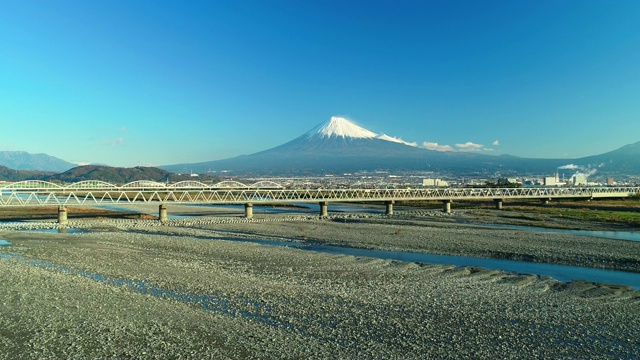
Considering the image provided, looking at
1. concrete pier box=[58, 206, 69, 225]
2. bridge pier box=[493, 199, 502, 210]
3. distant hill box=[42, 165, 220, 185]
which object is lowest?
bridge pier box=[493, 199, 502, 210]

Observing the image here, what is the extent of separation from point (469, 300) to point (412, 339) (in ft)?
12.0

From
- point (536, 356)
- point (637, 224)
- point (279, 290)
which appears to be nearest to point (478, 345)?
point (536, 356)

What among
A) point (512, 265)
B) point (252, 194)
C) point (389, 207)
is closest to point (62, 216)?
point (389, 207)

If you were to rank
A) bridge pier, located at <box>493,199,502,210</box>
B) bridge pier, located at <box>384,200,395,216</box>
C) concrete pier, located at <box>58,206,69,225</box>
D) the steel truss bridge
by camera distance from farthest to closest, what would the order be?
bridge pier, located at <box>493,199,502,210</box>, bridge pier, located at <box>384,200,395,216</box>, the steel truss bridge, concrete pier, located at <box>58,206,69,225</box>

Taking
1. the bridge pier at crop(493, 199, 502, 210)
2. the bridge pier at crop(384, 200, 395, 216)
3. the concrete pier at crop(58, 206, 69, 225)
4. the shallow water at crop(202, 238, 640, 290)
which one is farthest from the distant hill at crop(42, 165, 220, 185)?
the shallow water at crop(202, 238, 640, 290)

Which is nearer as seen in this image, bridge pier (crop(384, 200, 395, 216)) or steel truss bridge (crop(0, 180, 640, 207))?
steel truss bridge (crop(0, 180, 640, 207))

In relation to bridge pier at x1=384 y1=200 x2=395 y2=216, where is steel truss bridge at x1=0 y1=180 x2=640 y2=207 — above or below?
above

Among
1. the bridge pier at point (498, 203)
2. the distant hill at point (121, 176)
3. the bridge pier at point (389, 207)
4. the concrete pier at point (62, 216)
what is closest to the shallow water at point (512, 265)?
the concrete pier at point (62, 216)

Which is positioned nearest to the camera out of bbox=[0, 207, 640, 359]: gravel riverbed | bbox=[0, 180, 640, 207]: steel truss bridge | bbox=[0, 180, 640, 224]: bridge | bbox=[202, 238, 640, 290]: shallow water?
bbox=[0, 207, 640, 359]: gravel riverbed

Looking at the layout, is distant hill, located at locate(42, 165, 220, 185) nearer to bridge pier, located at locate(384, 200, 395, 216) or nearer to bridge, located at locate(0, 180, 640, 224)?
bridge, located at locate(0, 180, 640, 224)

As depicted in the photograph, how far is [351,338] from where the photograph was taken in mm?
9109

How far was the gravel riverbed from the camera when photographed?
8617 millimetres

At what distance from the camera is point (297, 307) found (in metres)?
11.3

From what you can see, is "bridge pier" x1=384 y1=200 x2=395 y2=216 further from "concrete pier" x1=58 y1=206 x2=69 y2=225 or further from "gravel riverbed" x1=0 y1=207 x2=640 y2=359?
"concrete pier" x1=58 y1=206 x2=69 y2=225
